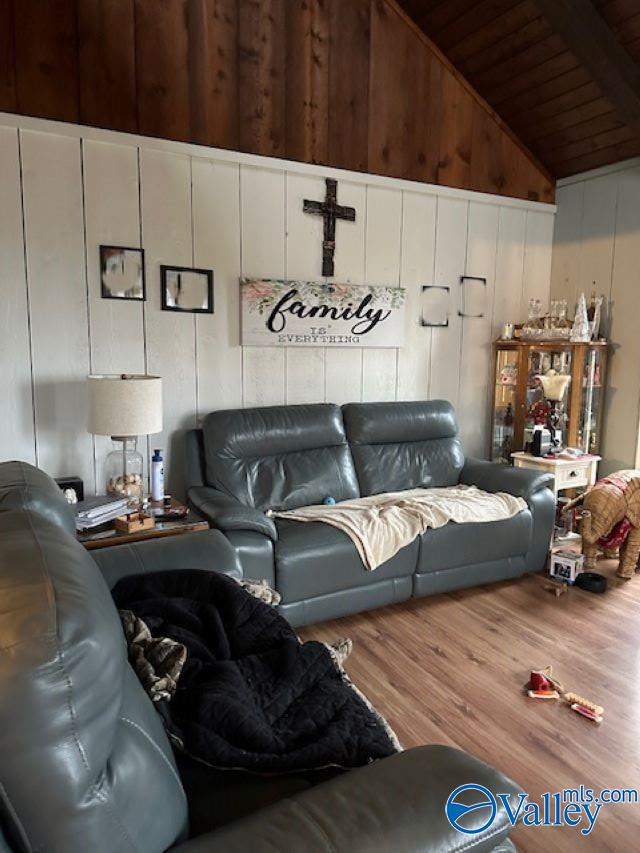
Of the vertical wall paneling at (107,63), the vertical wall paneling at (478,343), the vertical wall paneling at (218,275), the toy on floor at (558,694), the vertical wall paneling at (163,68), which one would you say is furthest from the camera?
the vertical wall paneling at (478,343)

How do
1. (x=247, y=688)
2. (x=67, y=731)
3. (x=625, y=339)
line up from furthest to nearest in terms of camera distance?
(x=625, y=339), (x=247, y=688), (x=67, y=731)

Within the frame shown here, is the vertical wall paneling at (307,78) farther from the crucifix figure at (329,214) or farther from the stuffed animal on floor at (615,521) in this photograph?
the stuffed animal on floor at (615,521)

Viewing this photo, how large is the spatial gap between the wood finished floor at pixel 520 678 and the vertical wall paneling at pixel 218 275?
4.70 ft

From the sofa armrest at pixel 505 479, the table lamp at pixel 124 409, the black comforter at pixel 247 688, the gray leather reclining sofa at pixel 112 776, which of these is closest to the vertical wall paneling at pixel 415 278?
the sofa armrest at pixel 505 479

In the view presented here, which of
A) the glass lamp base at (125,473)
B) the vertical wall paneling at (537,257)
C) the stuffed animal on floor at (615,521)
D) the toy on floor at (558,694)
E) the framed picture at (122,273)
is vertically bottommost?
the toy on floor at (558,694)

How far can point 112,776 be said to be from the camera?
87 cm

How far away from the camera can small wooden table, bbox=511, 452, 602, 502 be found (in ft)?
12.1

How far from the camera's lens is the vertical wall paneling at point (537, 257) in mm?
4406

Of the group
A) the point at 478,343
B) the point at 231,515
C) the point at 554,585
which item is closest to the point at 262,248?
the point at 231,515

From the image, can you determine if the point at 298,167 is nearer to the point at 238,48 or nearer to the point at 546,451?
the point at 238,48

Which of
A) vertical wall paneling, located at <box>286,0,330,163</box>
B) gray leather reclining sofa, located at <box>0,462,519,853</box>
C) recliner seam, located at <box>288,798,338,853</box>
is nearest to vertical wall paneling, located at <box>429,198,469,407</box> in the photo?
vertical wall paneling, located at <box>286,0,330,163</box>

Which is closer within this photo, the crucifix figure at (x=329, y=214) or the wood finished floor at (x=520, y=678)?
the wood finished floor at (x=520, y=678)

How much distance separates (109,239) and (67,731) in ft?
8.87

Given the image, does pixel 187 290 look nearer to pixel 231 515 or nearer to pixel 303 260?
pixel 303 260
